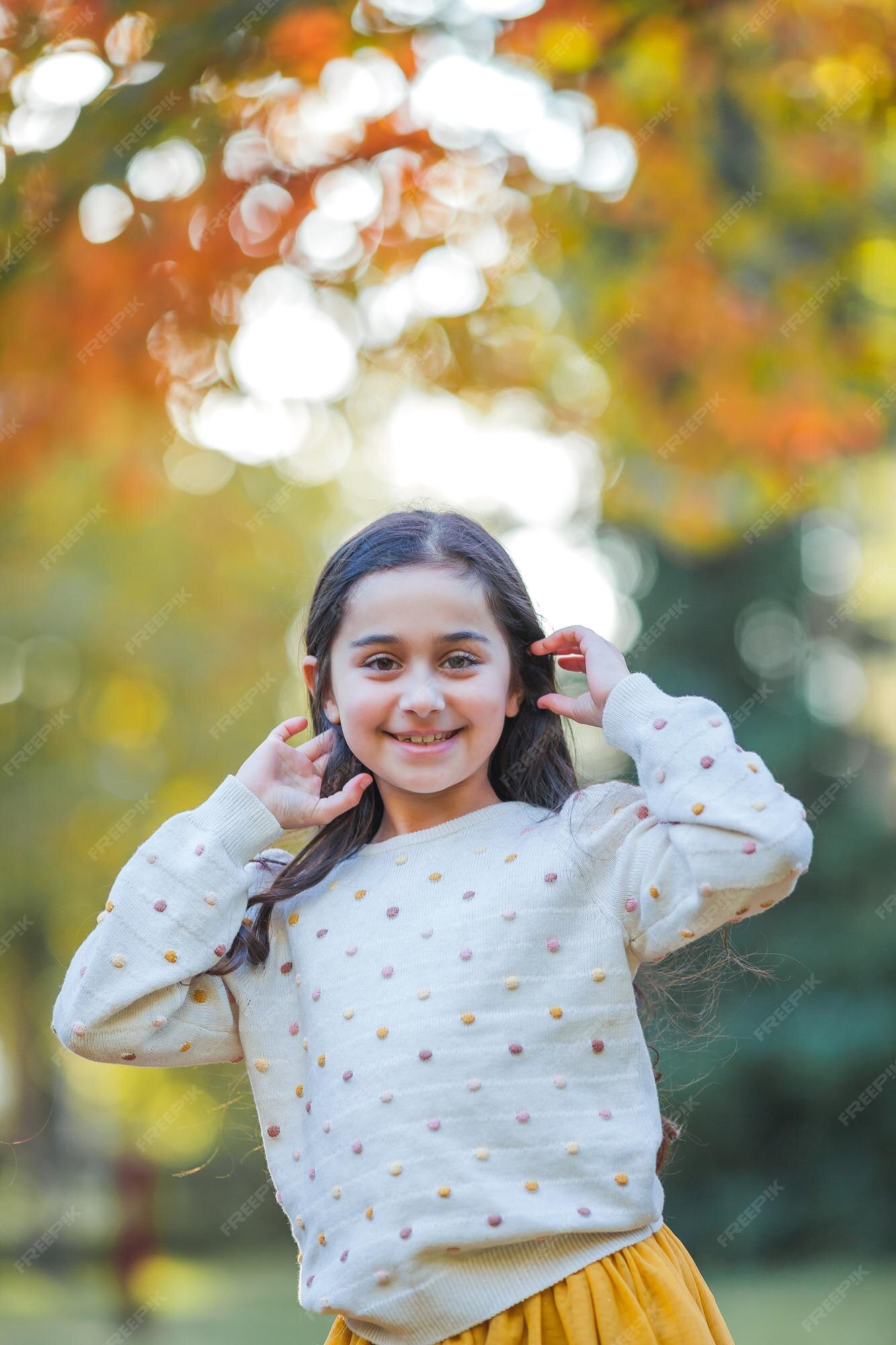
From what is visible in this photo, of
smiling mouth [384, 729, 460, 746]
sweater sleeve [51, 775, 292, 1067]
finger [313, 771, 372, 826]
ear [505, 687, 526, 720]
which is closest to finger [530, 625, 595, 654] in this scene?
ear [505, 687, 526, 720]

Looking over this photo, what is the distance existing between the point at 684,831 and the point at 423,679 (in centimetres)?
48

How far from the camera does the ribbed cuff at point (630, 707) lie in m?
2.06

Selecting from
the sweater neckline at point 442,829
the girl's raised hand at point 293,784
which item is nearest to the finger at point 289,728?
the girl's raised hand at point 293,784

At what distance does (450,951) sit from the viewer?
2.04 metres

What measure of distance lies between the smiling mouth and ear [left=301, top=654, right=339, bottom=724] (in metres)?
0.22

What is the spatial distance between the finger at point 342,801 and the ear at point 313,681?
0.17 m

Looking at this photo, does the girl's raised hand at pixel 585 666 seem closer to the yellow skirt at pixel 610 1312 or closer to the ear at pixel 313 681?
the ear at pixel 313 681

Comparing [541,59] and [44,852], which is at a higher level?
[541,59]

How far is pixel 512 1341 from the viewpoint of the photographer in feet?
6.11

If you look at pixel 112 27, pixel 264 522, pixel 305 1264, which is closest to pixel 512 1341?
pixel 305 1264

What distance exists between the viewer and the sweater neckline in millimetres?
2225

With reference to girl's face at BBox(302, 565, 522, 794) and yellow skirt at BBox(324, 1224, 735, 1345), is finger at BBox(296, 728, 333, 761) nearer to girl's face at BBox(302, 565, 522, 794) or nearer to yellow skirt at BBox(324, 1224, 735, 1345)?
girl's face at BBox(302, 565, 522, 794)

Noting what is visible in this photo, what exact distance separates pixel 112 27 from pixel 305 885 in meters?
2.30

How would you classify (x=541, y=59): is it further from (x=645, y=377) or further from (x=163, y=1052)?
(x=163, y=1052)
